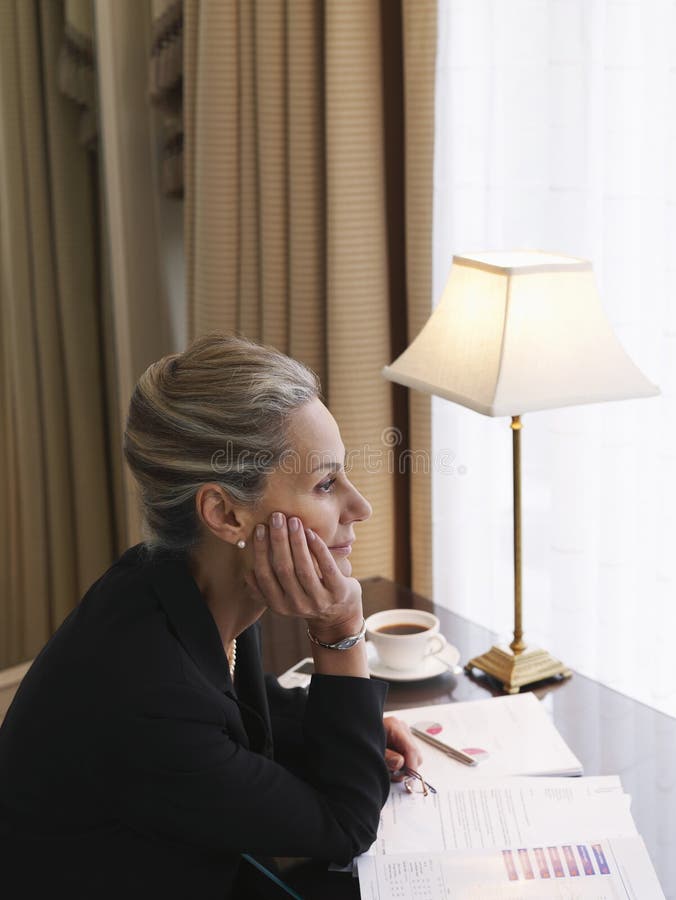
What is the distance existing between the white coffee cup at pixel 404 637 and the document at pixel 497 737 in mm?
95

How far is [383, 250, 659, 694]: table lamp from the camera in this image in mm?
1293

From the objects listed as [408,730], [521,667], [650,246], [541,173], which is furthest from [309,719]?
[541,173]

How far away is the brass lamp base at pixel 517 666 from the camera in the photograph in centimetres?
140

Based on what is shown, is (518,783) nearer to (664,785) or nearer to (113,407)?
(664,785)

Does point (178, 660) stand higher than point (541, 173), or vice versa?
point (541, 173)

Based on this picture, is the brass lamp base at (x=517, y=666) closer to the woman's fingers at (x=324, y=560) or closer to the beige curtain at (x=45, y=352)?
the woman's fingers at (x=324, y=560)

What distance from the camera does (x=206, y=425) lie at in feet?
3.57

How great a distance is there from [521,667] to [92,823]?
2.00 feet

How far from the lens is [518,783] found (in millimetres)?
1147

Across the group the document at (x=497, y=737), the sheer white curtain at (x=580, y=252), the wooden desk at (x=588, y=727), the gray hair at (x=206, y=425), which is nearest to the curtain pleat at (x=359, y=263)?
the sheer white curtain at (x=580, y=252)

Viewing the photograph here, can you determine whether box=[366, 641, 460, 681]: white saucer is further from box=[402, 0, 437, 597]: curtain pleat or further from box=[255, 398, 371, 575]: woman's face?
box=[402, 0, 437, 597]: curtain pleat

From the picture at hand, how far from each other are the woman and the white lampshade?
0.79 ft

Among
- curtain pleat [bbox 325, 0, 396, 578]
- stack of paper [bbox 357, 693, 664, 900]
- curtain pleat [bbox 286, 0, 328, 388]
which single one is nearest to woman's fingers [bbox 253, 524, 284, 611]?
stack of paper [bbox 357, 693, 664, 900]

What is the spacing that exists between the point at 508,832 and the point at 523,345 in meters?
0.57
